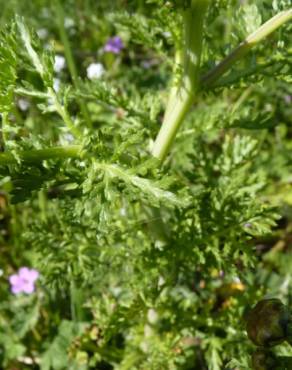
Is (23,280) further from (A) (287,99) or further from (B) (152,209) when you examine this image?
(A) (287,99)

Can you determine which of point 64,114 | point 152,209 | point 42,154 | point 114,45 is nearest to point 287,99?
point 114,45

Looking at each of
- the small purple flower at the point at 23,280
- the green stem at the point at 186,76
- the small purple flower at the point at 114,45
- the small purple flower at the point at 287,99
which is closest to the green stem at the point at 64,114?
the green stem at the point at 186,76

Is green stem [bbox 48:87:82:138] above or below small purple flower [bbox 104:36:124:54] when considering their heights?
below

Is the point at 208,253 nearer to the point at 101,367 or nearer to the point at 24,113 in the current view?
the point at 101,367

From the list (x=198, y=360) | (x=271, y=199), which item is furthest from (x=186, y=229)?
(x=271, y=199)

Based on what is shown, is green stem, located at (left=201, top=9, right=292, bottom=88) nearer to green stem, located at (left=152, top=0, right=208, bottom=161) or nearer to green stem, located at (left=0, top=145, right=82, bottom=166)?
green stem, located at (left=152, top=0, right=208, bottom=161)

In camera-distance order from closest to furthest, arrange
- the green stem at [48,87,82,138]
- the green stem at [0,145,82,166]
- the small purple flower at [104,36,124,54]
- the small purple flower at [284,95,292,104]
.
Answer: the green stem at [0,145,82,166], the green stem at [48,87,82,138], the small purple flower at [284,95,292,104], the small purple flower at [104,36,124,54]

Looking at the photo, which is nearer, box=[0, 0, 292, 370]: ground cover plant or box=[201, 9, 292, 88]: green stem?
box=[0, 0, 292, 370]: ground cover plant

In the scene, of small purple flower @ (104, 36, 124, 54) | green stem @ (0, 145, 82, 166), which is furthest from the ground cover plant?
small purple flower @ (104, 36, 124, 54)

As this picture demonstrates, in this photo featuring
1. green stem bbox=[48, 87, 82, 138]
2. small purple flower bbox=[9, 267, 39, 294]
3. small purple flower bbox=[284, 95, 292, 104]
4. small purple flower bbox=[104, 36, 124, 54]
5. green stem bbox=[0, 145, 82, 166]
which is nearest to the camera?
green stem bbox=[0, 145, 82, 166]
